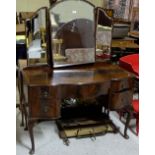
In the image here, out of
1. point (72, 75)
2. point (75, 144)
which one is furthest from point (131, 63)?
point (75, 144)

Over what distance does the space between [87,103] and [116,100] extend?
0.53m

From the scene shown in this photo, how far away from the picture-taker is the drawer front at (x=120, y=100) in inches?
80.4

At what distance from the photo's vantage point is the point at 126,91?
2.10m

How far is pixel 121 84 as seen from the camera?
2018 millimetres

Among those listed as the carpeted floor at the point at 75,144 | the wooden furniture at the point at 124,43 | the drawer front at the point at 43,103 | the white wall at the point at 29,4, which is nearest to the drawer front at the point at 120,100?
the carpeted floor at the point at 75,144

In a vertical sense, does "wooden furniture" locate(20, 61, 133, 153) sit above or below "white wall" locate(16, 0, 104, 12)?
below

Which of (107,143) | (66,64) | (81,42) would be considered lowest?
(107,143)

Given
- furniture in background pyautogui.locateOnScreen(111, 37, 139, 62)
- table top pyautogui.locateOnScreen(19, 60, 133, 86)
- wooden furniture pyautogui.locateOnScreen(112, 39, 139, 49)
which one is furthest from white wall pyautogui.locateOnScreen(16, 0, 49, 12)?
table top pyautogui.locateOnScreen(19, 60, 133, 86)

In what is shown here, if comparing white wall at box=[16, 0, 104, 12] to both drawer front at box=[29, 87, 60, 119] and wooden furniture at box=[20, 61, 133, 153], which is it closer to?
wooden furniture at box=[20, 61, 133, 153]

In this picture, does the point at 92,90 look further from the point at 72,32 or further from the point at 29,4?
the point at 29,4

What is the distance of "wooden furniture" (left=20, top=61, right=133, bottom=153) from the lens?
1831 mm
